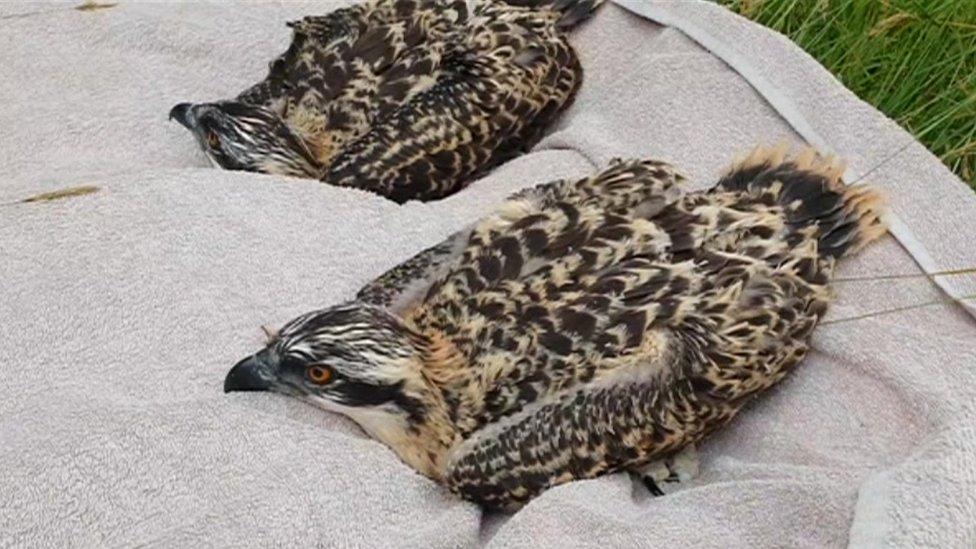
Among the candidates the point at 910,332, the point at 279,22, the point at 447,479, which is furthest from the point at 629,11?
the point at 447,479

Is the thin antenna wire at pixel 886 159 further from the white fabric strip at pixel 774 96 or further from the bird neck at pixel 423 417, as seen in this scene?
the bird neck at pixel 423 417

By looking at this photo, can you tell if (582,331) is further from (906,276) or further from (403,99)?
(403,99)

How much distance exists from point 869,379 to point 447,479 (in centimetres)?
107

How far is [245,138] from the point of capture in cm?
457

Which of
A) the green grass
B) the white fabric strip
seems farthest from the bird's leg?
the green grass

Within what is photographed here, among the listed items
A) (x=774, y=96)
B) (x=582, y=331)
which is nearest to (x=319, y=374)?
(x=582, y=331)

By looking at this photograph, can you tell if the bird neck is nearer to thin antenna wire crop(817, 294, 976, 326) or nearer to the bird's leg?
the bird's leg

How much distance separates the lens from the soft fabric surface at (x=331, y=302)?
3305 mm

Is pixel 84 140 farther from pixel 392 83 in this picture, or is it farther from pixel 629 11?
pixel 629 11

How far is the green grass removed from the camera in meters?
4.21

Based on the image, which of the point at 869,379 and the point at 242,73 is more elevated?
the point at 869,379

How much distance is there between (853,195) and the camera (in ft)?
12.6

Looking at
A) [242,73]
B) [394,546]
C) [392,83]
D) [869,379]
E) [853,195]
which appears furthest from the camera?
[242,73]

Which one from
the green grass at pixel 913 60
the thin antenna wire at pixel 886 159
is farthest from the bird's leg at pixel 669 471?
the green grass at pixel 913 60
